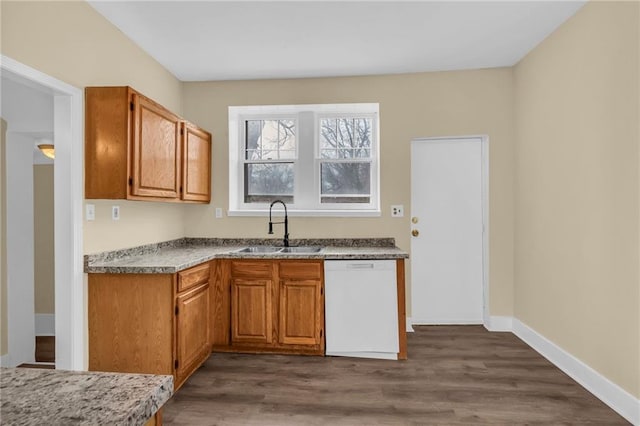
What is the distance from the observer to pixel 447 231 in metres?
3.72

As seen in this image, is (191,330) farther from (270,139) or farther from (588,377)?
(588,377)

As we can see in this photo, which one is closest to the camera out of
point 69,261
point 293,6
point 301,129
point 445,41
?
point 69,261

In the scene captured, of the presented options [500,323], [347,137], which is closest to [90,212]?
[347,137]

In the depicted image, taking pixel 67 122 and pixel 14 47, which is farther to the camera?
pixel 67 122

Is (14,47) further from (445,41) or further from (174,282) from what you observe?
(445,41)

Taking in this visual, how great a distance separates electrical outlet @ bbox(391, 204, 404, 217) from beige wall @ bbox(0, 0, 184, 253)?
2265mm

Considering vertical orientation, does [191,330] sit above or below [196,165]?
below

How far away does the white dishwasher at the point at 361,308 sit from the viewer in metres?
2.89

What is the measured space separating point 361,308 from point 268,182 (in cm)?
176

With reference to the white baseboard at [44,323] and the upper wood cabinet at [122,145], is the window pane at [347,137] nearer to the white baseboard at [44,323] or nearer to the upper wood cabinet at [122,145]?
the upper wood cabinet at [122,145]

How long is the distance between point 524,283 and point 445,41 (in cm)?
234

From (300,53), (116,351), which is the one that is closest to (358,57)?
(300,53)

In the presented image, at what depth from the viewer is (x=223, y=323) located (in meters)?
3.00

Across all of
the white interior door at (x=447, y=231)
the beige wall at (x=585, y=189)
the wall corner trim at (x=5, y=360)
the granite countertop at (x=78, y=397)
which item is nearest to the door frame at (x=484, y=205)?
the white interior door at (x=447, y=231)
